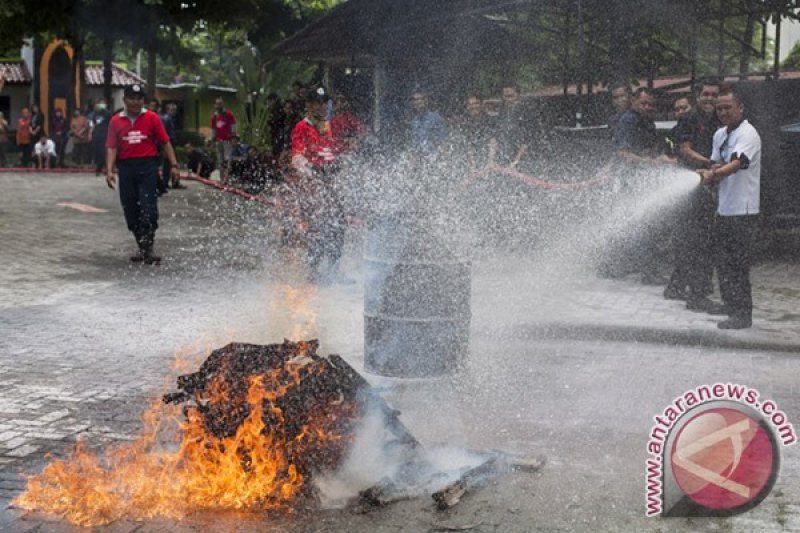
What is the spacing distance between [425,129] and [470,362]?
228 inches

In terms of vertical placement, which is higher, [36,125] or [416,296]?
[36,125]

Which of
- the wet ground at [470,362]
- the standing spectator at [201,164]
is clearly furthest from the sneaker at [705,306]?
the standing spectator at [201,164]

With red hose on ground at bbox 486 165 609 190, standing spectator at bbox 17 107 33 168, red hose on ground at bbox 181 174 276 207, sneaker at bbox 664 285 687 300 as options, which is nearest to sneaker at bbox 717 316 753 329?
sneaker at bbox 664 285 687 300

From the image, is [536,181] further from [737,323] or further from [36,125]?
[36,125]

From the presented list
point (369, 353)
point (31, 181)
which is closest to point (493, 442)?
point (369, 353)

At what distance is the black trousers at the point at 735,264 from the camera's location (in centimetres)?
802

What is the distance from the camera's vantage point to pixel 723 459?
3.84m

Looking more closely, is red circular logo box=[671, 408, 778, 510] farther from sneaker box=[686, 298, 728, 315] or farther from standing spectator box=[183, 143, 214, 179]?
standing spectator box=[183, 143, 214, 179]

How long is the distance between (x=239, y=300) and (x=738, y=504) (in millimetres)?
5587

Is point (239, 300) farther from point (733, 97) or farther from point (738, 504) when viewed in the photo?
point (738, 504)

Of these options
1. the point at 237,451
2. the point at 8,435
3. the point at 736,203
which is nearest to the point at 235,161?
the point at 736,203

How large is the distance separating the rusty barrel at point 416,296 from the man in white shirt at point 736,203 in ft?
9.00

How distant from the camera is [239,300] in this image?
8969mm

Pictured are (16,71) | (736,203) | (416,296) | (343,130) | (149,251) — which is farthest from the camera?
(16,71)
